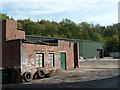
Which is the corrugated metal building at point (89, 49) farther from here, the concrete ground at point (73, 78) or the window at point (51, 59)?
the concrete ground at point (73, 78)

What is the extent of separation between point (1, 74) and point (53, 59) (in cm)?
690

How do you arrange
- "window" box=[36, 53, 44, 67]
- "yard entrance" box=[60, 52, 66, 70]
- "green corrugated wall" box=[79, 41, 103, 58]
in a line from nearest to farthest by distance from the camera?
"window" box=[36, 53, 44, 67] < "yard entrance" box=[60, 52, 66, 70] < "green corrugated wall" box=[79, 41, 103, 58]

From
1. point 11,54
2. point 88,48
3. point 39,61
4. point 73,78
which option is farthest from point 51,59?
point 88,48

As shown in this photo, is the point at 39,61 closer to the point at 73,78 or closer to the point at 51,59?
the point at 51,59

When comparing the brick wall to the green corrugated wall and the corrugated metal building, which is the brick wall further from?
the green corrugated wall

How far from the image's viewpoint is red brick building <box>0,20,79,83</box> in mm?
16859

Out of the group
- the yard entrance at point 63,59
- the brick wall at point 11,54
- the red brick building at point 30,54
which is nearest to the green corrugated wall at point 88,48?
the red brick building at point 30,54

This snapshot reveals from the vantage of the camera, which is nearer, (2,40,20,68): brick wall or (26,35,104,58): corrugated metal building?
(2,40,20,68): brick wall

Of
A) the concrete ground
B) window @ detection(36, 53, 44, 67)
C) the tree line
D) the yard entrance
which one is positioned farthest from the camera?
the tree line

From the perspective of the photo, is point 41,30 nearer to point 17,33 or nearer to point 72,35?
point 72,35

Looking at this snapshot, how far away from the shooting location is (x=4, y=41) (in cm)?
1862

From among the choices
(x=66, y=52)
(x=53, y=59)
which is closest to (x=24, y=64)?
(x=53, y=59)

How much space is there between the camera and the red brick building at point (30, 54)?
664 inches

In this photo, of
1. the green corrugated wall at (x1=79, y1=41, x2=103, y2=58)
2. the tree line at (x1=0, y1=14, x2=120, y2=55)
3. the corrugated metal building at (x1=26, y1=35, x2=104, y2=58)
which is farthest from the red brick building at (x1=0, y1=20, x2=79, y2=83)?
the tree line at (x1=0, y1=14, x2=120, y2=55)
